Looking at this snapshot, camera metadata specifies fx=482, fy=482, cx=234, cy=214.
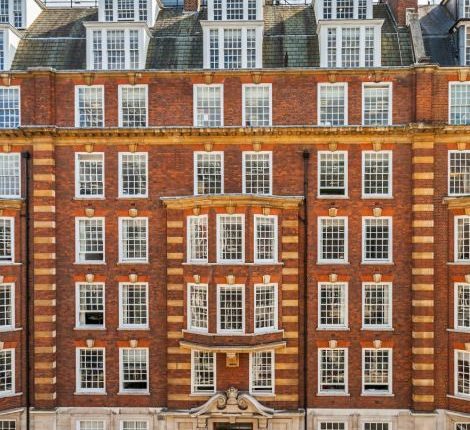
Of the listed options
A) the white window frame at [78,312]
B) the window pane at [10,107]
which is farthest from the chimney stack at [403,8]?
the white window frame at [78,312]

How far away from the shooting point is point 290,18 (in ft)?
88.2

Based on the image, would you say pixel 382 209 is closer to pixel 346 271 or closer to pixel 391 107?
pixel 346 271

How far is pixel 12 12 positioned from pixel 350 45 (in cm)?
1835

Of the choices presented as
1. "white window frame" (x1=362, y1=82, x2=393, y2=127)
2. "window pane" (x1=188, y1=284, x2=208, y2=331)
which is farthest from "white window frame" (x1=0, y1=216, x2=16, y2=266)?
"white window frame" (x1=362, y1=82, x2=393, y2=127)

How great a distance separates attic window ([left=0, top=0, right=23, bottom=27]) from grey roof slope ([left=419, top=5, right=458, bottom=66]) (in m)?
22.2

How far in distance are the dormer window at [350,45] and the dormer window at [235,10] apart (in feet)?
11.3

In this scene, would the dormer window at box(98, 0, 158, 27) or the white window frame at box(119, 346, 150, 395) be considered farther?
the dormer window at box(98, 0, 158, 27)

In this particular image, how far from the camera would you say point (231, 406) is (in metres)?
23.2

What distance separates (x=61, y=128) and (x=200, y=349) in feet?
42.1

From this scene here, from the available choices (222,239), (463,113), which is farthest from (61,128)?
(463,113)

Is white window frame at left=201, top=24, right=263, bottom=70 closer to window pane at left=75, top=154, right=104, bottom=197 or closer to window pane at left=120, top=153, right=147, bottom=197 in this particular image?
window pane at left=120, top=153, right=147, bottom=197

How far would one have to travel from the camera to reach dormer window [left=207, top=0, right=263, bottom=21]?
970 inches

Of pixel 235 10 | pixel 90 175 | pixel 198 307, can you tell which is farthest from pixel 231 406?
pixel 235 10

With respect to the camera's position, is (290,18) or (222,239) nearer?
(222,239)
